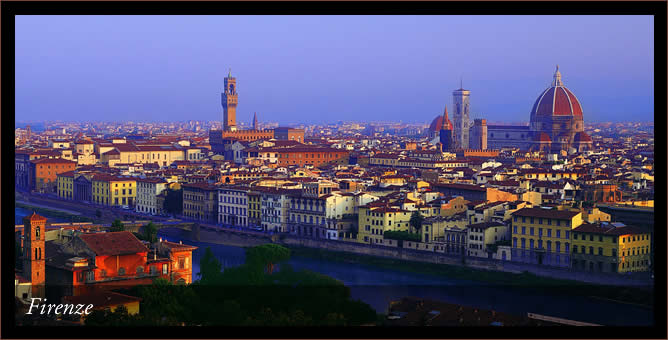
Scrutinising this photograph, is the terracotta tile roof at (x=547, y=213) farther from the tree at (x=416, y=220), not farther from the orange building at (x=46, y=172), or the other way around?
the orange building at (x=46, y=172)

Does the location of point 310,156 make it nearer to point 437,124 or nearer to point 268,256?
point 437,124

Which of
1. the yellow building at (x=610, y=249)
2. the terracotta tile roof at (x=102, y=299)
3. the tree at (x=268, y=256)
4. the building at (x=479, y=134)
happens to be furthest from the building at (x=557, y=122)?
the terracotta tile roof at (x=102, y=299)

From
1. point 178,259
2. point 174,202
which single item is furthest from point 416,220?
point 174,202

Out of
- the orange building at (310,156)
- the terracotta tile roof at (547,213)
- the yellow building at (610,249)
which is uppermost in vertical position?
the orange building at (310,156)

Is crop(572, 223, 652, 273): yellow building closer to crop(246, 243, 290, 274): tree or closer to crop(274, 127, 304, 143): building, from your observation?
crop(246, 243, 290, 274): tree
